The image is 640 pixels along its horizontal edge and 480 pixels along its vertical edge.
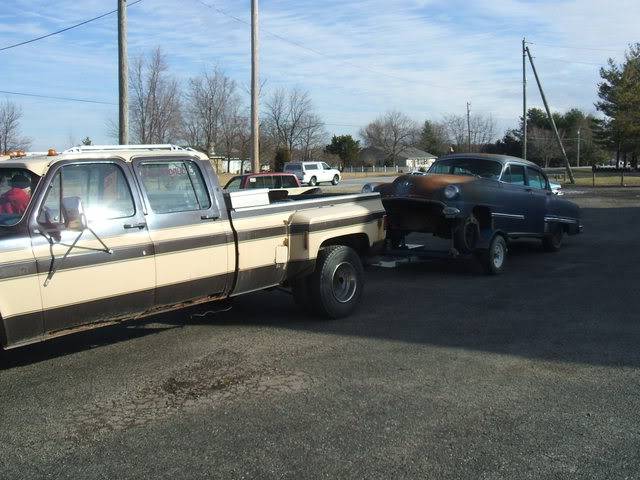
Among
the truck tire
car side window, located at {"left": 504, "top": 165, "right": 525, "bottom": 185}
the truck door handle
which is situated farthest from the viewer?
car side window, located at {"left": 504, "top": 165, "right": 525, "bottom": 185}

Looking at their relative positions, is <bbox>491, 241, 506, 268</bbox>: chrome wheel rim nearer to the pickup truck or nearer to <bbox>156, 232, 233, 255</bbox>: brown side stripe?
the pickup truck

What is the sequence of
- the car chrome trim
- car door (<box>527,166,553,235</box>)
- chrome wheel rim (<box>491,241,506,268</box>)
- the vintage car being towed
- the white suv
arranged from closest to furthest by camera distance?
the vintage car being towed, chrome wheel rim (<box>491,241,506,268</box>), car door (<box>527,166,553,235</box>), the car chrome trim, the white suv

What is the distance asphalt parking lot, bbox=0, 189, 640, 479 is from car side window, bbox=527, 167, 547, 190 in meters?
4.38

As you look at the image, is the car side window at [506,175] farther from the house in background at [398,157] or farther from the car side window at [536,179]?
the house in background at [398,157]

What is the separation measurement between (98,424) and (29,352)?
2.18 metres

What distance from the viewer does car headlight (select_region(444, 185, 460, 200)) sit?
10195 millimetres

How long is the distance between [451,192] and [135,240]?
233 inches

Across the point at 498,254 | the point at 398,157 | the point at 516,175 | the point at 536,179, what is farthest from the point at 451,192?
the point at 398,157

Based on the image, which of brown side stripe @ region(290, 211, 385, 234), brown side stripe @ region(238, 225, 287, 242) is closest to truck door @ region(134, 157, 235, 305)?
brown side stripe @ region(238, 225, 287, 242)

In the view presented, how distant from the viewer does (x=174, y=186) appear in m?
6.21

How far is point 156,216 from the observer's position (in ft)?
19.3

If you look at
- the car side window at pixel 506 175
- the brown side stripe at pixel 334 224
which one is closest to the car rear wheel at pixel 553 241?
the car side window at pixel 506 175

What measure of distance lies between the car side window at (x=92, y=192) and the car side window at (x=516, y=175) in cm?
798

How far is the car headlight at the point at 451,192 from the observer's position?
1020 centimetres
